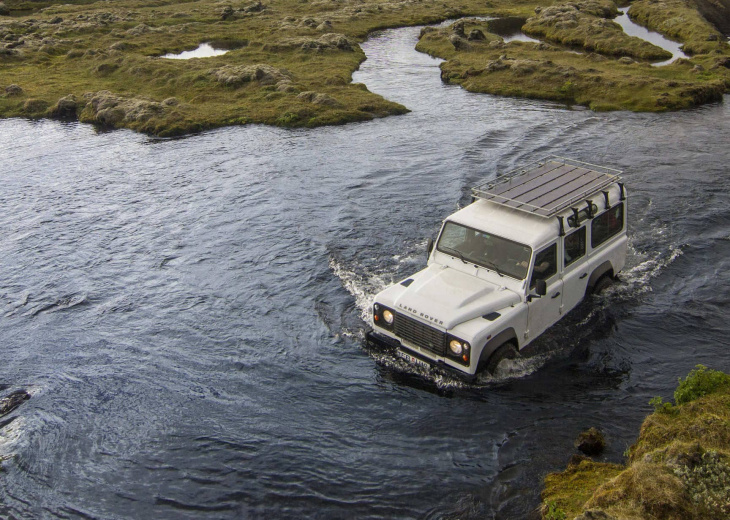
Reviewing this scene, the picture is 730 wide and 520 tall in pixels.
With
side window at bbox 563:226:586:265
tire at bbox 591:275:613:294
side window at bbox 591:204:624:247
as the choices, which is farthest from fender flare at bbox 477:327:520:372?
side window at bbox 591:204:624:247

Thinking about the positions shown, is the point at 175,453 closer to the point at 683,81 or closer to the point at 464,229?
the point at 464,229

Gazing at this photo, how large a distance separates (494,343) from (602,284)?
5299 millimetres

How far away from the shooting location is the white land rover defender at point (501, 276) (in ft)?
49.1

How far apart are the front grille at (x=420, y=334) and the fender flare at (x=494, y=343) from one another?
0.86m

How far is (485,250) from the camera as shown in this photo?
1642cm

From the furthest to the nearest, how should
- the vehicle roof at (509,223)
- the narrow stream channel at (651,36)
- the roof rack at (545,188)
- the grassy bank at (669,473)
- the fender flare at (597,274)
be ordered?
the narrow stream channel at (651,36) → the fender flare at (597,274) → the roof rack at (545,188) → the vehicle roof at (509,223) → the grassy bank at (669,473)

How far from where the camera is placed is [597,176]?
19156mm

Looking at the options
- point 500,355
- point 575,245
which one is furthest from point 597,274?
point 500,355

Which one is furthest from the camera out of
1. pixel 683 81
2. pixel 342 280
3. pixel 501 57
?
pixel 501 57

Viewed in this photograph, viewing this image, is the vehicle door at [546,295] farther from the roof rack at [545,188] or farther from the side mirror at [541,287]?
the roof rack at [545,188]

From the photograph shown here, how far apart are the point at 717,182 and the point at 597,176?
1362 centimetres

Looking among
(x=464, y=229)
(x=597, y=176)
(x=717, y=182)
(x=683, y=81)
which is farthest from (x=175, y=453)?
(x=683, y=81)

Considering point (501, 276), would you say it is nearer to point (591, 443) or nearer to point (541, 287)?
point (541, 287)

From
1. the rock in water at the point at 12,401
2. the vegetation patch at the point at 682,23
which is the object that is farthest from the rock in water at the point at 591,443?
the vegetation patch at the point at 682,23
